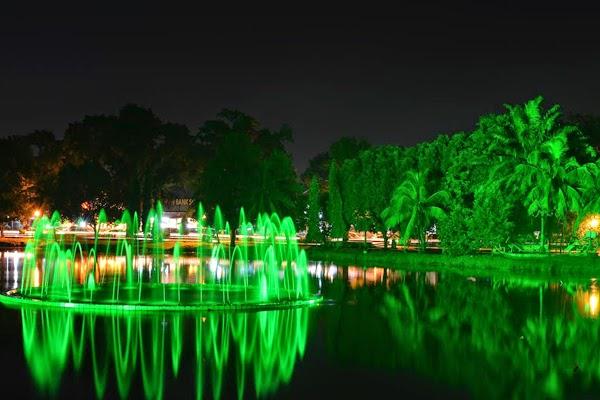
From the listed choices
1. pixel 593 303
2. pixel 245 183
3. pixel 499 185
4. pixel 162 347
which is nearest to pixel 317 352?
pixel 162 347

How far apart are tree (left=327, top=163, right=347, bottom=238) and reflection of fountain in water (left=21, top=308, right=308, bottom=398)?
115ft

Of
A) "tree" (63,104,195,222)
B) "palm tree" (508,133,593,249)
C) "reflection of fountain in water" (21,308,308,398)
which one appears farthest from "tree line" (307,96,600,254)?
"tree" (63,104,195,222)

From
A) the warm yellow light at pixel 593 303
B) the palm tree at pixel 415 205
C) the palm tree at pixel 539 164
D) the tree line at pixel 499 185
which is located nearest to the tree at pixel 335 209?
the tree line at pixel 499 185

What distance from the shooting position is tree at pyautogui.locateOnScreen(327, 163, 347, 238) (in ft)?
192

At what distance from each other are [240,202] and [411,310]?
38419mm

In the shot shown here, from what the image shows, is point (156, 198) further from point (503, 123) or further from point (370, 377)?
point (370, 377)

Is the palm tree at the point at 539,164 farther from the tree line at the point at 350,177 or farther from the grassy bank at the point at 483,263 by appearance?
the grassy bank at the point at 483,263

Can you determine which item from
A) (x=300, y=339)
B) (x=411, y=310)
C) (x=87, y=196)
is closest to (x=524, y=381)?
(x=300, y=339)

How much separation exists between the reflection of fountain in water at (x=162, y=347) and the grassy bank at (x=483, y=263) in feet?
71.7

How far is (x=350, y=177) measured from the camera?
58469 mm

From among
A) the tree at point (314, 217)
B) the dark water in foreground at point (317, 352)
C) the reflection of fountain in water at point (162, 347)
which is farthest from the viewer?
the tree at point (314, 217)

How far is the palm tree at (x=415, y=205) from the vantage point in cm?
4997

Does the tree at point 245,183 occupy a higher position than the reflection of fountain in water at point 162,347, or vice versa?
the tree at point 245,183

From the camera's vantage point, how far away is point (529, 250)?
159ft
